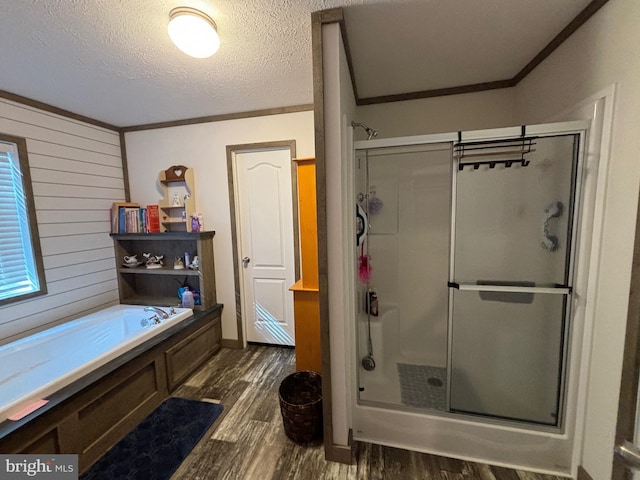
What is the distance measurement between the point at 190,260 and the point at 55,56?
188cm

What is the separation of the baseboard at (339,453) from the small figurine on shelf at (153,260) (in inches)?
97.5

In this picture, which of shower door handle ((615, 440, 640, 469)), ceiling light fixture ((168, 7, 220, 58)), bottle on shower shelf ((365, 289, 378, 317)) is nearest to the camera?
shower door handle ((615, 440, 640, 469))

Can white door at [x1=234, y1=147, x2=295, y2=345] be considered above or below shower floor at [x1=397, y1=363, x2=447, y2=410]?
above

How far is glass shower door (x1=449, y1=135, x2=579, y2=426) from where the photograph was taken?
4.93 ft

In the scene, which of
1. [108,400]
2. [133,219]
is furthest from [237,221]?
[108,400]

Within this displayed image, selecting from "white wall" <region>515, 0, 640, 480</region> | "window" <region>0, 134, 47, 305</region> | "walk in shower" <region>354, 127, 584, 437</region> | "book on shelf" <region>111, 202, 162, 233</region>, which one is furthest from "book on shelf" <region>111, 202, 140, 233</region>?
"white wall" <region>515, 0, 640, 480</region>

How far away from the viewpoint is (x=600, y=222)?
1302 millimetres

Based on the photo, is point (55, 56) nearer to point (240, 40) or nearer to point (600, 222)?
point (240, 40)

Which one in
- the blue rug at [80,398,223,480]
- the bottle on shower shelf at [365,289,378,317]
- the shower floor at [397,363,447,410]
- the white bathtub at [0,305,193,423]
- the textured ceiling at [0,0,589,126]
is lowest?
the blue rug at [80,398,223,480]

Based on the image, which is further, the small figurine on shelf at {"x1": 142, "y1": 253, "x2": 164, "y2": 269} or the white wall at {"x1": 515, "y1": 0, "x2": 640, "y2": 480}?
the small figurine on shelf at {"x1": 142, "y1": 253, "x2": 164, "y2": 269}

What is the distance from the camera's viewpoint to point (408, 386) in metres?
2.02

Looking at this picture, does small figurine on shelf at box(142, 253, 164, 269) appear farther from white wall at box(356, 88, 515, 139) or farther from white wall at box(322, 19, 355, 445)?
white wall at box(356, 88, 515, 139)

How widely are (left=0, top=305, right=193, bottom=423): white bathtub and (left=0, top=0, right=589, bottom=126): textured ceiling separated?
1.94m

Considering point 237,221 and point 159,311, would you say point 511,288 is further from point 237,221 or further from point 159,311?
point 159,311
